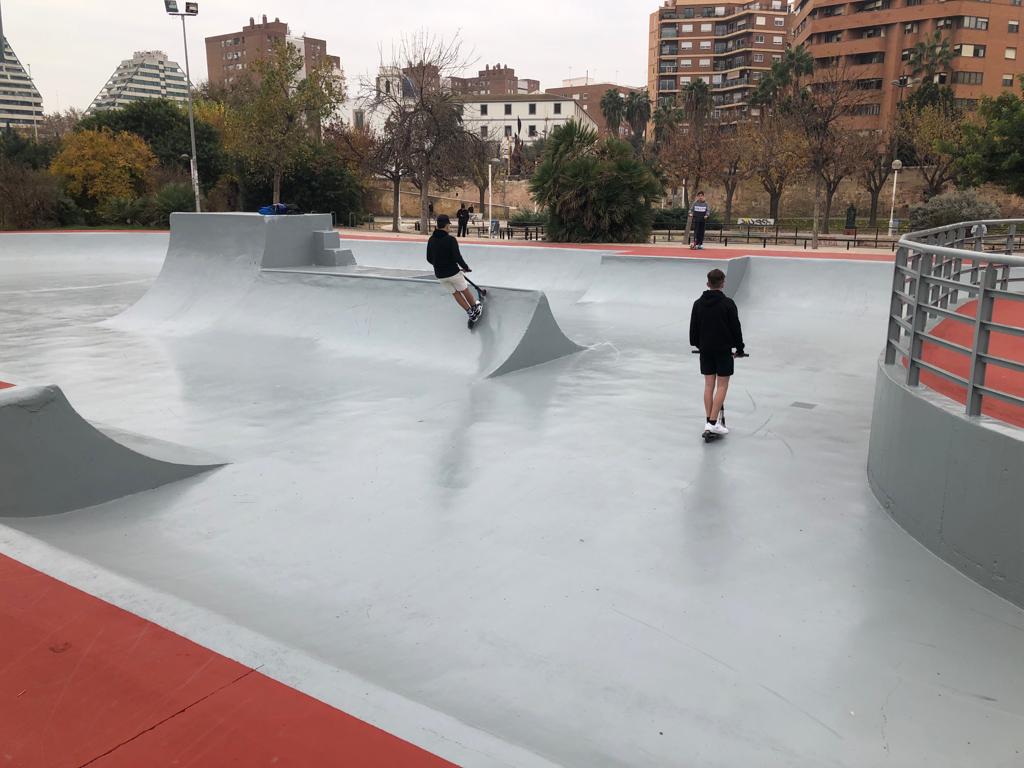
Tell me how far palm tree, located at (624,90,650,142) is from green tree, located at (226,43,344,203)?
68.8 m

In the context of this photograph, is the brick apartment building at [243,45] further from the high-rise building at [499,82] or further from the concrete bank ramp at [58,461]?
the concrete bank ramp at [58,461]

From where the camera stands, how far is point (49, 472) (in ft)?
16.7

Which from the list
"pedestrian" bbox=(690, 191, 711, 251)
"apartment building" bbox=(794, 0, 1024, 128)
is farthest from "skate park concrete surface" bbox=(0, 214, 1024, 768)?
"apartment building" bbox=(794, 0, 1024, 128)

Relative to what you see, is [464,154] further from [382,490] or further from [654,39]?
[654,39]

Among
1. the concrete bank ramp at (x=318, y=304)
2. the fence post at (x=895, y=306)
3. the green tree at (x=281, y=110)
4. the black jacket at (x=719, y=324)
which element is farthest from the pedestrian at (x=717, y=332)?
the green tree at (x=281, y=110)

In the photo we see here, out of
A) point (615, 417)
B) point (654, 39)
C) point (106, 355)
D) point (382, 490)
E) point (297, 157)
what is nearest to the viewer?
point (382, 490)

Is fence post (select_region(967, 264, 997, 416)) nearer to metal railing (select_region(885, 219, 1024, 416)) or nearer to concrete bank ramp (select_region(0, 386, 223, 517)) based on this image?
metal railing (select_region(885, 219, 1024, 416))

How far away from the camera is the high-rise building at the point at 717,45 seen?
9994cm

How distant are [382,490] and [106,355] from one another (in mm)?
6973

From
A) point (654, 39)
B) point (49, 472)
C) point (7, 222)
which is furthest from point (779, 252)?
point (654, 39)

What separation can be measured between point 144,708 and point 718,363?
5187mm

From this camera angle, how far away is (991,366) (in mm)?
5906

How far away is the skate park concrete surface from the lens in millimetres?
3127

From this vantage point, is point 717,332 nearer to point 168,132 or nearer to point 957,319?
point 957,319
